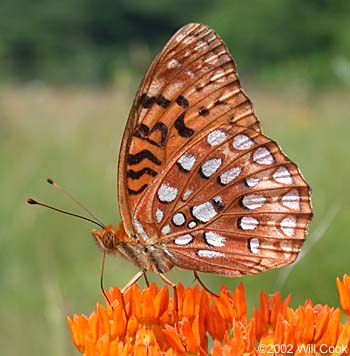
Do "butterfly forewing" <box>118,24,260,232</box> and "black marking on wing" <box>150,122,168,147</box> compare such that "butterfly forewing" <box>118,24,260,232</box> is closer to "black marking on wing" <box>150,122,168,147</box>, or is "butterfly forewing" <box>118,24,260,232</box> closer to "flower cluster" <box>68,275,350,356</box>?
"black marking on wing" <box>150,122,168,147</box>

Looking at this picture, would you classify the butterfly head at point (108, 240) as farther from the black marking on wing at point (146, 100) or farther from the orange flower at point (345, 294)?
the orange flower at point (345, 294)

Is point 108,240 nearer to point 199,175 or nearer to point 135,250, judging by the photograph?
point 135,250

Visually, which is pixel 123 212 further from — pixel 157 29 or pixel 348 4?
pixel 157 29

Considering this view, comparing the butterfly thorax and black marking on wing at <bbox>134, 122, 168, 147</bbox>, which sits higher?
black marking on wing at <bbox>134, 122, 168, 147</bbox>

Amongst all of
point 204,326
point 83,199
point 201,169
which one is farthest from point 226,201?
point 83,199

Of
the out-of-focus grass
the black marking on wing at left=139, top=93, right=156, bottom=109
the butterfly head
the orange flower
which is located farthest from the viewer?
the out-of-focus grass

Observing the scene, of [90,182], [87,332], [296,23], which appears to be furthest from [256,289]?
[296,23]

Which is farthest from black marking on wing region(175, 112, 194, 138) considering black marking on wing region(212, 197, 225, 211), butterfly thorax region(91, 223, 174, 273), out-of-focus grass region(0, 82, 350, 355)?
out-of-focus grass region(0, 82, 350, 355)
